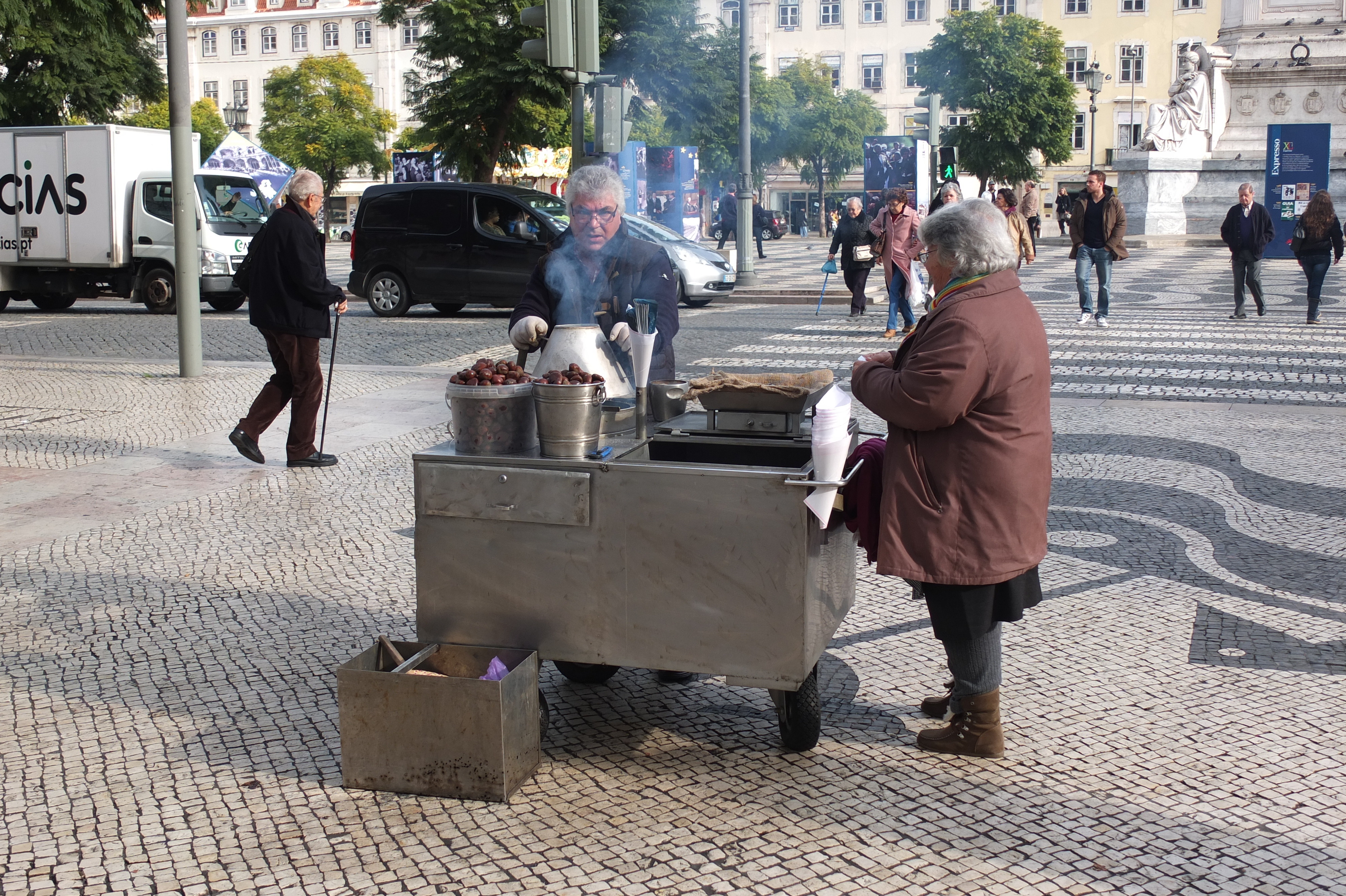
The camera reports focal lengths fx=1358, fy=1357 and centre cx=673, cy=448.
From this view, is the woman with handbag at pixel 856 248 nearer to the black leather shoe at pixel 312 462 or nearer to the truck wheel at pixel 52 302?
the black leather shoe at pixel 312 462

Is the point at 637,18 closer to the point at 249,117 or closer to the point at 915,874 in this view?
the point at 915,874

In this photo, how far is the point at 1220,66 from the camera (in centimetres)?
3738

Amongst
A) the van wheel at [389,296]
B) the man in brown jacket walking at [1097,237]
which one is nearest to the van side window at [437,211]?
the van wheel at [389,296]

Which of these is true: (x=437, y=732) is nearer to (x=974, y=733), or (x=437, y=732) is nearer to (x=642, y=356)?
(x=642, y=356)

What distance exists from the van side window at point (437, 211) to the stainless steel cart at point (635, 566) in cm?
1486

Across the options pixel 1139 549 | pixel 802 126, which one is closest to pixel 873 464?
pixel 1139 549

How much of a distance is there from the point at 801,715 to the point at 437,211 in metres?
15.5

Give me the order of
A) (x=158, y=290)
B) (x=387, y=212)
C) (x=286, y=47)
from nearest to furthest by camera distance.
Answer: (x=387, y=212) < (x=158, y=290) < (x=286, y=47)

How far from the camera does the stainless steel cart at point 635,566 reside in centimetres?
366

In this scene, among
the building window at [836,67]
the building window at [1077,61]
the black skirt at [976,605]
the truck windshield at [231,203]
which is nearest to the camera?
the black skirt at [976,605]

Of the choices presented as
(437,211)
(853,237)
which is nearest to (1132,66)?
(853,237)

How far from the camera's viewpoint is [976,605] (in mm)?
3826

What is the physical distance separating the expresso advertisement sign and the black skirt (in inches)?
1198

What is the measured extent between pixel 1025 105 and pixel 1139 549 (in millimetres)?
61674
